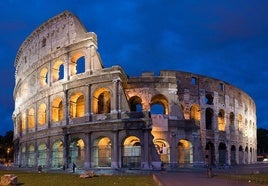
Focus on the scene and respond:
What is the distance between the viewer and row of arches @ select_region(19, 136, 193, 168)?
36.1m

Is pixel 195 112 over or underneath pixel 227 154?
over

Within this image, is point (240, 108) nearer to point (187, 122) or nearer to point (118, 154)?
point (187, 122)

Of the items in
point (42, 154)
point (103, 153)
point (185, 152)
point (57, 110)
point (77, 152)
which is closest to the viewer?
point (103, 153)

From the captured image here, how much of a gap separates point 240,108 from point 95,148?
24.1 m

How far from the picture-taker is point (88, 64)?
3919cm

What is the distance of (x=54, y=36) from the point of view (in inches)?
1750

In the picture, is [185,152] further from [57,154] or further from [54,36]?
[54,36]

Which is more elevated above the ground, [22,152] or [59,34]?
[59,34]

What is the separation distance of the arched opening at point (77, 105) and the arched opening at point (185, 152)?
1067 centimetres

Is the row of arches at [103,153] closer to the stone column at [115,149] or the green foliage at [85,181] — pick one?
the stone column at [115,149]

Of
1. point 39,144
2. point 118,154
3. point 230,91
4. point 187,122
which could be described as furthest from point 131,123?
point 230,91

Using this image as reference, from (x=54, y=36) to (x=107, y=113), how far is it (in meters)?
12.3

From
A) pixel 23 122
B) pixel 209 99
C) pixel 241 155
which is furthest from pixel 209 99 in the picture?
pixel 23 122

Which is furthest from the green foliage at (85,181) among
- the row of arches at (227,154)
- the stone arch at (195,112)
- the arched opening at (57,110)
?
A: the stone arch at (195,112)
